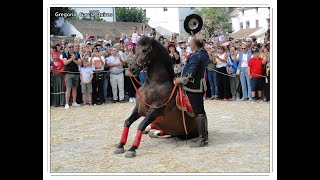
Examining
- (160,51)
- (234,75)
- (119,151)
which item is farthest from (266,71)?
(119,151)

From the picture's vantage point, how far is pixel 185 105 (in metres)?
7.62

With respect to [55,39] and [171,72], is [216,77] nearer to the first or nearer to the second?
[55,39]

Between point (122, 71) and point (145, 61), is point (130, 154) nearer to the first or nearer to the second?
point (145, 61)

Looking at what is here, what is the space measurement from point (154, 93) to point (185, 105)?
2.13 ft

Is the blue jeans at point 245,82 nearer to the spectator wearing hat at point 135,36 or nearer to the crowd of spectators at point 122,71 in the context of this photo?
the crowd of spectators at point 122,71

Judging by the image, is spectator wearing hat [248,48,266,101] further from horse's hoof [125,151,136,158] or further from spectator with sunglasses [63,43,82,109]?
horse's hoof [125,151,136,158]

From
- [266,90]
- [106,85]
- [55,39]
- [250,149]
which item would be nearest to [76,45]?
[55,39]

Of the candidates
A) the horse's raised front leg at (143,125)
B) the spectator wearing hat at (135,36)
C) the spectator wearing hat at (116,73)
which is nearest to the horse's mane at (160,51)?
the horse's raised front leg at (143,125)

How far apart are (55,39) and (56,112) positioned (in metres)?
2.46

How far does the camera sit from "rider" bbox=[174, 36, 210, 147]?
740cm

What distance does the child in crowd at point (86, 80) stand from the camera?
42.4 feet

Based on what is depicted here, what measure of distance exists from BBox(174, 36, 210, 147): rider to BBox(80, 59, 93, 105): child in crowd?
19.8 ft

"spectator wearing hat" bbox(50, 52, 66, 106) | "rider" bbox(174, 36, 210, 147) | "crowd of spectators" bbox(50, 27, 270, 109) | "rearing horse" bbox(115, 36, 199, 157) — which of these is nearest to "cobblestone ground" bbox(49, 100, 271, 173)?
"rider" bbox(174, 36, 210, 147)
